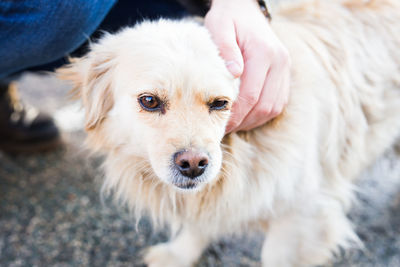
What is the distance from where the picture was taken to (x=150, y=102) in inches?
49.6

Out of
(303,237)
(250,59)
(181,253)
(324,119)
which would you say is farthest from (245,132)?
(181,253)

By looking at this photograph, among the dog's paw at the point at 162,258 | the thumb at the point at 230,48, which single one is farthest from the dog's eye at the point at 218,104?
the dog's paw at the point at 162,258

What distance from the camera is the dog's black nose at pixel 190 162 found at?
3.84 feet

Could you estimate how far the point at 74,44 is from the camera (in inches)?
65.4

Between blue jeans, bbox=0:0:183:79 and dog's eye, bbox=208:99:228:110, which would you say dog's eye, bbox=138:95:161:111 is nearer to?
dog's eye, bbox=208:99:228:110

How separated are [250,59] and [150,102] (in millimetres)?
415

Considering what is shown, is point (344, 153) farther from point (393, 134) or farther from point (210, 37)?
point (210, 37)

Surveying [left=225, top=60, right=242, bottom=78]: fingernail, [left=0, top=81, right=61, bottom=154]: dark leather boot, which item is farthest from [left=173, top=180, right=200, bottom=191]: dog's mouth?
[left=0, top=81, right=61, bottom=154]: dark leather boot

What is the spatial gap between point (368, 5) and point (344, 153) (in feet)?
2.56

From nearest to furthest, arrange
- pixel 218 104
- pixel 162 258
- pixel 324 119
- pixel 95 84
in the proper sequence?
pixel 218 104 → pixel 95 84 → pixel 324 119 → pixel 162 258

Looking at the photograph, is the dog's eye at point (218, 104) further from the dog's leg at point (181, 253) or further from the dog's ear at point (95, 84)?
the dog's leg at point (181, 253)

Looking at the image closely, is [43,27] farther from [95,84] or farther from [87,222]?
[87,222]

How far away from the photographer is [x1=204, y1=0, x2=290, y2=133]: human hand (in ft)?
4.39

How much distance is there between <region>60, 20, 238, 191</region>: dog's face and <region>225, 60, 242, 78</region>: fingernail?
19 millimetres
